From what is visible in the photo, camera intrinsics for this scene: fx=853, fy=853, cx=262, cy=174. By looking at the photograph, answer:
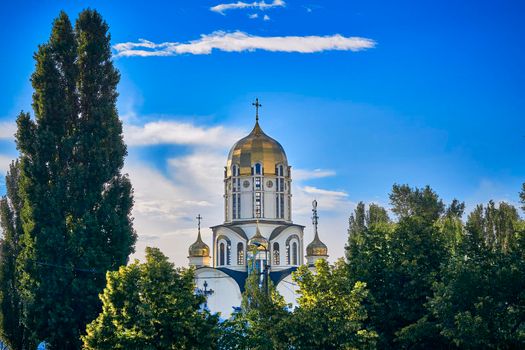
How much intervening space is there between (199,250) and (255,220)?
209 inches

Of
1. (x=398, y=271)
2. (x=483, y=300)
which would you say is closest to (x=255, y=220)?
(x=398, y=271)

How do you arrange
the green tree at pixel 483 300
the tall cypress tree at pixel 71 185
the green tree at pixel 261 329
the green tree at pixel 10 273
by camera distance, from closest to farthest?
1. the green tree at pixel 483 300
2. the green tree at pixel 261 329
3. the tall cypress tree at pixel 71 185
4. the green tree at pixel 10 273

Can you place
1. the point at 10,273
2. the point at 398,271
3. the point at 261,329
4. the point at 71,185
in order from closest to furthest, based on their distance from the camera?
the point at 261,329
the point at 398,271
the point at 71,185
the point at 10,273

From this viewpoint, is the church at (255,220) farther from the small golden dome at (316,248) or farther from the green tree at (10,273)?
the green tree at (10,273)

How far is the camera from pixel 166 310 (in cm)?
2628

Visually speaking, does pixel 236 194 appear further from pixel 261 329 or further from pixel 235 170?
pixel 261 329

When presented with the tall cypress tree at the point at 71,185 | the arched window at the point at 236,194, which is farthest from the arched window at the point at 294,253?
the tall cypress tree at the point at 71,185

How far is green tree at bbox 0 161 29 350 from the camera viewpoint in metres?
36.8

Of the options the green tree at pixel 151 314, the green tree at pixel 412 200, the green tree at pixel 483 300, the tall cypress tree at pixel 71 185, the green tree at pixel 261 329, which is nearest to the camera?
the green tree at pixel 151 314

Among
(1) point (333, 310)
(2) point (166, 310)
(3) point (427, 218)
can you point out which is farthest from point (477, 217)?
(2) point (166, 310)

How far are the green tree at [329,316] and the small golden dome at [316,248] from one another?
37914 mm

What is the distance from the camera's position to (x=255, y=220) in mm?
66688

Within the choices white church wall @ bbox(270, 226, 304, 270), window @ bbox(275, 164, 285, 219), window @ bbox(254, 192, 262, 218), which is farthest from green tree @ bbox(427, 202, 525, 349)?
window @ bbox(275, 164, 285, 219)

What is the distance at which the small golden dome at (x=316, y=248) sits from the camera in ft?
221
